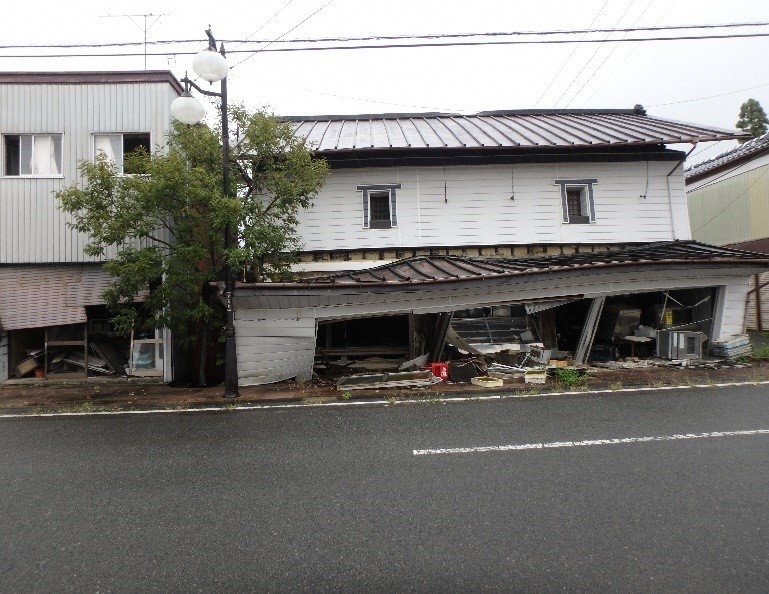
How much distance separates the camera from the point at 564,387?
874 cm

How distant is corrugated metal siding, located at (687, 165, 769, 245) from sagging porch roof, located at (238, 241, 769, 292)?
9.03 metres

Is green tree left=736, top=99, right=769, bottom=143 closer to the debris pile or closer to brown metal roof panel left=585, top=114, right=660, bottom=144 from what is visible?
brown metal roof panel left=585, top=114, right=660, bottom=144

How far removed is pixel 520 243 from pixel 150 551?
1138 centimetres

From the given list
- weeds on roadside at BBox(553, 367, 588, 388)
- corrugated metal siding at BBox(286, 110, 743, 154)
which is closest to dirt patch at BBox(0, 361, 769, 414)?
weeds on roadside at BBox(553, 367, 588, 388)

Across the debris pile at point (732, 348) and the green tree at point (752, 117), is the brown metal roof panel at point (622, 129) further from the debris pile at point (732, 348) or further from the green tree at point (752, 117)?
the green tree at point (752, 117)

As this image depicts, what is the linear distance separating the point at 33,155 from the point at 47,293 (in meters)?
3.64

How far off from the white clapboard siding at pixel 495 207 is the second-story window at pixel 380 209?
143 millimetres

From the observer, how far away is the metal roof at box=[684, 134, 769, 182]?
17719 mm

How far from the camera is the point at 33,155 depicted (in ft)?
37.9

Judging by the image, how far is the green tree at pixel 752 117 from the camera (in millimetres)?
29406

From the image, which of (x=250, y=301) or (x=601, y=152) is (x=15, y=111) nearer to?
(x=250, y=301)

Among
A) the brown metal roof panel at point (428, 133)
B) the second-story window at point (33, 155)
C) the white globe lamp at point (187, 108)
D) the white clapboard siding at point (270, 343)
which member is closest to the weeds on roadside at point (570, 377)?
the white clapboard siding at point (270, 343)

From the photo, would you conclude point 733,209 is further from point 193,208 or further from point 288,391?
point 193,208

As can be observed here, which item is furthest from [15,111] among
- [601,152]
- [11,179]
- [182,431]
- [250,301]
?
[601,152]
